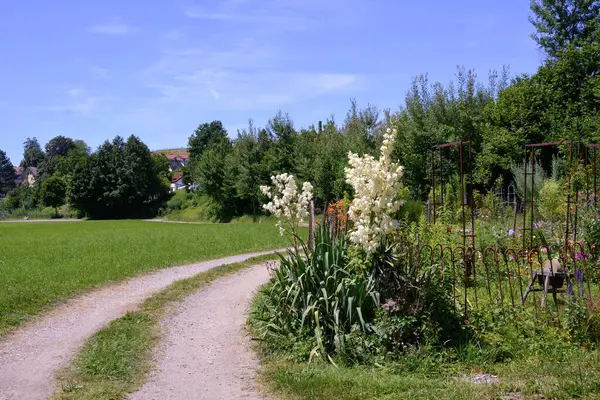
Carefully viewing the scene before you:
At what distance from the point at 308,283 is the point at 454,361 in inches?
81.6

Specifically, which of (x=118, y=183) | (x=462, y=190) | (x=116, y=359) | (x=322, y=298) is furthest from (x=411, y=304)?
(x=118, y=183)

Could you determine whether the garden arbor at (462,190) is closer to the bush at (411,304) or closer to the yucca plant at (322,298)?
the bush at (411,304)

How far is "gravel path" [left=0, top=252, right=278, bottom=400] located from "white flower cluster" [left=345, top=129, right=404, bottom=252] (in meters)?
3.56

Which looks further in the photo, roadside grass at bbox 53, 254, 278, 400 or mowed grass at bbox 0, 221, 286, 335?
mowed grass at bbox 0, 221, 286, 335

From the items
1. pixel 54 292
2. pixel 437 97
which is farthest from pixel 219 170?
pixel 54 292

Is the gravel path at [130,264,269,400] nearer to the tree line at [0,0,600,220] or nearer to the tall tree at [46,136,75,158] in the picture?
the tree line at [0,0,600,220]

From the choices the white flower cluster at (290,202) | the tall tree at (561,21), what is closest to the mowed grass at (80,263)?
the white flower cluster at (290,202)

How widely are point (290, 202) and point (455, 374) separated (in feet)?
11.6

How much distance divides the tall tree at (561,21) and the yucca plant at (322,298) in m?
26.3

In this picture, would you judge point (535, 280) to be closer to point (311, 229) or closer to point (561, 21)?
point (311, 229)

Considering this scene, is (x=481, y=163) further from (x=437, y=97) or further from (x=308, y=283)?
(x=308, y=283)

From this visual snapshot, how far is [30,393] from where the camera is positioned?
5316 millimetres

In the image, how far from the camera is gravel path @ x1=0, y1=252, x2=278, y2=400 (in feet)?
18.5

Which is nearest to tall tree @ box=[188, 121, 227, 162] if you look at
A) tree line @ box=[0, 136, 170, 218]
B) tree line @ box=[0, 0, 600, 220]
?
tree line @ box=[0, 136, 170, 218]
